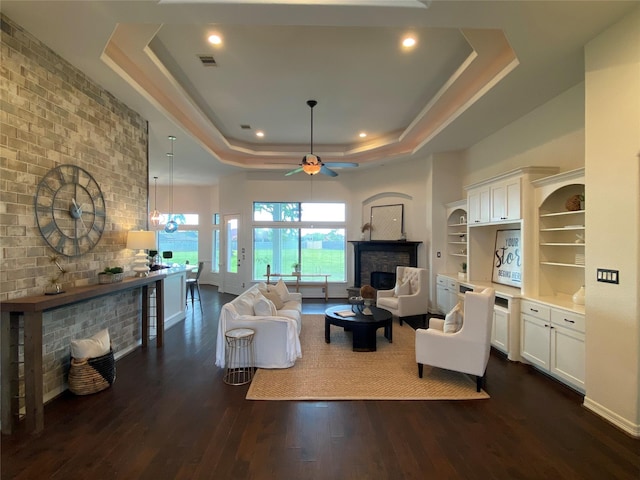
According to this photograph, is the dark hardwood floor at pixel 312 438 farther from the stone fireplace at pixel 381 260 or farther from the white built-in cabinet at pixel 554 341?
the stone fireplace at pixel 381 260

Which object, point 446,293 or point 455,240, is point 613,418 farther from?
point 455,240

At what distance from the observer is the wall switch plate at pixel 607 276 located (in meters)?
2.67

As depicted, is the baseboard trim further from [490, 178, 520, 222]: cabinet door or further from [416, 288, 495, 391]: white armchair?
[490, 178, 520, 222]: cabinet door

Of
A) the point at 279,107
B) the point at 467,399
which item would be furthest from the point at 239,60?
the point at 467,399

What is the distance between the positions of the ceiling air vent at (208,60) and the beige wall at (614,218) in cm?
403

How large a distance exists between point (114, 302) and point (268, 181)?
17.0 feet

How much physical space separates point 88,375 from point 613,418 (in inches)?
194

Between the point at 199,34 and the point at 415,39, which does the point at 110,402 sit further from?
the point at 415,39

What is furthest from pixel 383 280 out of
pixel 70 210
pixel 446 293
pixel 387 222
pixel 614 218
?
pixel 70 210

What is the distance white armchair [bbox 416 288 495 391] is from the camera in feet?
10.7

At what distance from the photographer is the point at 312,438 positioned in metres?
2.50

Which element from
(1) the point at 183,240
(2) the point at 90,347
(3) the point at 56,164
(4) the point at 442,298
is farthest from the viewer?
(1) the point at 183,240

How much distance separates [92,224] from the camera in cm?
368

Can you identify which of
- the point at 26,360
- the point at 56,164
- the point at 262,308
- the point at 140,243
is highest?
the point at 56,164
